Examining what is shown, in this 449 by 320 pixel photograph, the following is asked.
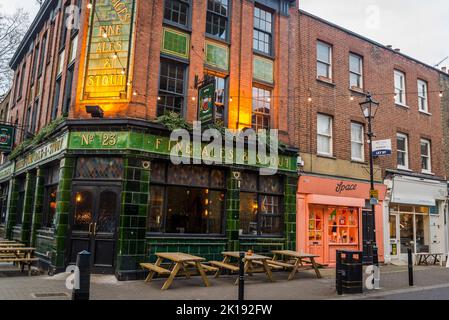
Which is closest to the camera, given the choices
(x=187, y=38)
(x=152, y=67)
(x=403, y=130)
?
(x=152, y=67)

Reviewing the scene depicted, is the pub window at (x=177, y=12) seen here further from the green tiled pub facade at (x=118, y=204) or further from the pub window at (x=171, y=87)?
the green tiled pub facade at (x=118, y=204)

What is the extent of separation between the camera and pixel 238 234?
1388 centimetres

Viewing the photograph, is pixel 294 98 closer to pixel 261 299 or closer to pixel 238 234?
pixel 238 234

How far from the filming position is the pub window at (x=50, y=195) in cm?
1401

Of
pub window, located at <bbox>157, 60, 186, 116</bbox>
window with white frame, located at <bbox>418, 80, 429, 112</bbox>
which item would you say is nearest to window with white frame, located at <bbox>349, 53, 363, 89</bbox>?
window with white frame, located at <bbox>418, 80, 429, 112</bbox>

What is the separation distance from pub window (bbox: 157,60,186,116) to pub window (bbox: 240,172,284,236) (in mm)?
3601

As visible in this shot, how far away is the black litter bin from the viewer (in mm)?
10148

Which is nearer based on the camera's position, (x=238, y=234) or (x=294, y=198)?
(x=238, y=234)

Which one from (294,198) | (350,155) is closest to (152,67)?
(294,198)

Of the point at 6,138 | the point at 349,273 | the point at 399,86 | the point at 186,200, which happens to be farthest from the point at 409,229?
the point at 6,138

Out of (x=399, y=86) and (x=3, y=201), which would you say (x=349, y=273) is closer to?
(x=399, y=86)

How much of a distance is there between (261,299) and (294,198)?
679cm

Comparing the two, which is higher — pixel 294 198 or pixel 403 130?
pixel 403 130

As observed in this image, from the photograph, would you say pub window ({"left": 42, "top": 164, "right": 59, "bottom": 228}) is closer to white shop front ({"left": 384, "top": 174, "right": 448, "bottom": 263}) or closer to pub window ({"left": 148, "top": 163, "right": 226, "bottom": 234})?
pub window ({"left": 148, "top": 163, "right": 226, "bottom": 234})
